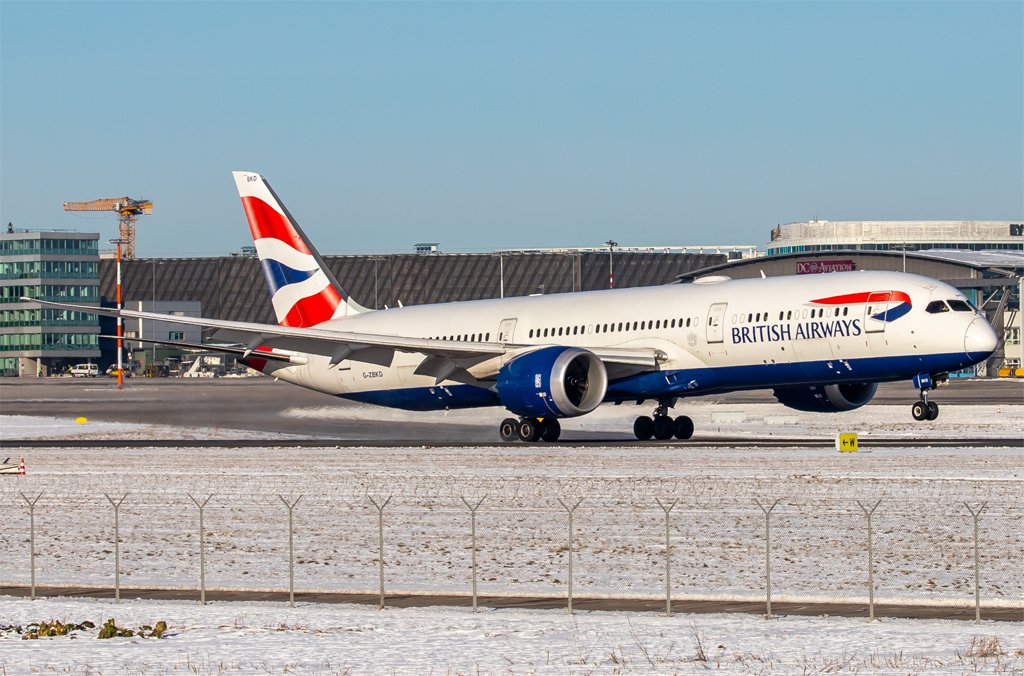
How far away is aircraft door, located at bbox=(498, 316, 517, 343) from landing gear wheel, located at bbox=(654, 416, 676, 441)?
636cm

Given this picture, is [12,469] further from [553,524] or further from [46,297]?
[46,297]

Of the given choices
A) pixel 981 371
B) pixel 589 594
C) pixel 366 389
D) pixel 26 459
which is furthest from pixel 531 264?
pixel 589 594

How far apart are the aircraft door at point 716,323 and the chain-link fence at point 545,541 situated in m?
12.2

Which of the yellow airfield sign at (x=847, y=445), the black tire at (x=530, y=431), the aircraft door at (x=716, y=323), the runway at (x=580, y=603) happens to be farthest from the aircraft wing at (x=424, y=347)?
the runway at (x=580, y=603)

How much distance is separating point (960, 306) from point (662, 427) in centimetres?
1114

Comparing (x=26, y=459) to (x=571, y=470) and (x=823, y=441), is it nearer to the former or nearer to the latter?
(x=571, y=470)

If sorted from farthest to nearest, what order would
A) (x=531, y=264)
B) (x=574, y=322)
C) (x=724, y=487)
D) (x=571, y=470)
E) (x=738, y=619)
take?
(x=531, y=264)
(x=574, y=322)
(x=571, y=470)
(x=724, y=487)
(x=738, y=619)

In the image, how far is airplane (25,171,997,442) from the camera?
148ft

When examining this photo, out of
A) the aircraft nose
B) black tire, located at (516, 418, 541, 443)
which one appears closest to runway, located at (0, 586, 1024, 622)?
the aircraft nose

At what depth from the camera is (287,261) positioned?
2375 inches

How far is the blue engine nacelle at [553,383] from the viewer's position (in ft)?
155

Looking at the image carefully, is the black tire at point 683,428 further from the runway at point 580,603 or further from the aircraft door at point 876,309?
the runway at point 580,603

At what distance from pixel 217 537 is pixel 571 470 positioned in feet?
41.6

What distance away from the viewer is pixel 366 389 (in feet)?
187
